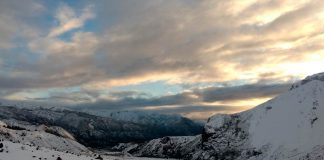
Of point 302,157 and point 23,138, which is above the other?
point 23,138

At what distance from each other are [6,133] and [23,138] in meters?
14.5

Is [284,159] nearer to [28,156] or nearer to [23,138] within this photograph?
[23,138]

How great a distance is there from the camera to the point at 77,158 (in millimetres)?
55844

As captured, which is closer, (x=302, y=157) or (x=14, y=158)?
(x=14, y=158)

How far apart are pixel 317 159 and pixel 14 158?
526ft

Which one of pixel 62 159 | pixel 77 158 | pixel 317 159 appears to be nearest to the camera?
pixel 62 159

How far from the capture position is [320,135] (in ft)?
650

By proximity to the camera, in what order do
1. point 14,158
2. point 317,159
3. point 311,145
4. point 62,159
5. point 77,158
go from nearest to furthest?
point 14,158
point 62,159
point 77,158
point 317,159
point 311,145

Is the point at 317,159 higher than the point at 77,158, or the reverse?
the point at 77,158

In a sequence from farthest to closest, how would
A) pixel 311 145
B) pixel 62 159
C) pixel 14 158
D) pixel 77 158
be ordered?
pixel 311 145 < pixel 77 158 < pixel 62 159 < pixel 14 158

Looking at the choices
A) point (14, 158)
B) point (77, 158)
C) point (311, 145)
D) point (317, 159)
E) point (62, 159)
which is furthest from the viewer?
point (311, 145)

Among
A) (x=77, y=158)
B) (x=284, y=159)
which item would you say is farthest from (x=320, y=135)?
(x=77, y=158)

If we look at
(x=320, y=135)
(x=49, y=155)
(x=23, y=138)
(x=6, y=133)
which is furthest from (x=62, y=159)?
(x=320, y=135)

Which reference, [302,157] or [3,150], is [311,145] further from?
[3,150]
